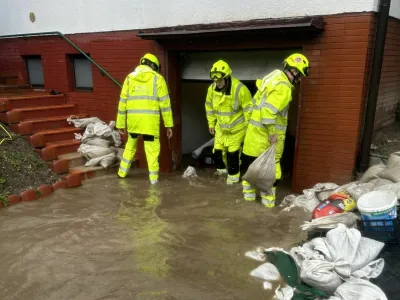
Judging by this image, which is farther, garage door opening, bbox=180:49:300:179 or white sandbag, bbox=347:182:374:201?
garage door opening, bbox=180:49:300:179

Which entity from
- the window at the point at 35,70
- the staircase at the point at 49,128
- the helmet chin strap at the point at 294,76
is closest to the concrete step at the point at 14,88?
the window at the point at 35,70

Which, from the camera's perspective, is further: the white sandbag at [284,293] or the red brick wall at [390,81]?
the red brick wall at [390,81]

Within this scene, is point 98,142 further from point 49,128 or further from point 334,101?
point 334,101

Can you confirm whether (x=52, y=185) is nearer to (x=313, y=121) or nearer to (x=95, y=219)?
(x=95, y=219)

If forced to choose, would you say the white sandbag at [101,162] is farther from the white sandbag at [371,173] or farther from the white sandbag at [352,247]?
the white sandbag at [352,247]

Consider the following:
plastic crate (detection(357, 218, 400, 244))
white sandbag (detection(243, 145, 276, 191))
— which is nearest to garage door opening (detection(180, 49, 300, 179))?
white sandbag (detection(243, 145, 276, 191))

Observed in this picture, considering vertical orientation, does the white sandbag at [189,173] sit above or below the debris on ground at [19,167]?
below

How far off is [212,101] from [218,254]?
2795 mm

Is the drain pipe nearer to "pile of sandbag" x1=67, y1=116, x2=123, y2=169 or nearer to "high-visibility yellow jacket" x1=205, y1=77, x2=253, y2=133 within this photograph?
"high-visibility yellow jacket" x1=205, y1=77, x2=253, y2=133

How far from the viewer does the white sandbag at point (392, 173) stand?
417 cm

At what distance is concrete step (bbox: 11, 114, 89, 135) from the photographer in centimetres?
659

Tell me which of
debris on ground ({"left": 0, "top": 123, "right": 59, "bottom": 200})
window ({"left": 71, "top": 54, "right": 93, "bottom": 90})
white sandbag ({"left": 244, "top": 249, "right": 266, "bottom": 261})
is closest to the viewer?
white sandbag ({"left": 244, "top": 249, "right": 266, "bottom": 261})

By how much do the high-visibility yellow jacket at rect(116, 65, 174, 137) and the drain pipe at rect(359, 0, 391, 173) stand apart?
2.93 metres

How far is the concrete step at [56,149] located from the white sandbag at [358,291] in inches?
204
